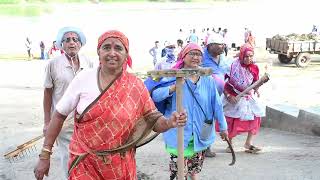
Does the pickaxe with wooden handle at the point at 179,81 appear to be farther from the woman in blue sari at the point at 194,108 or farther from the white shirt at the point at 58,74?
the white shirt at the point at 58,74

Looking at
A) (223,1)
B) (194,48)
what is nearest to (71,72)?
(194,48)

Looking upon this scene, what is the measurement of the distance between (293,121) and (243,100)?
1.60 m

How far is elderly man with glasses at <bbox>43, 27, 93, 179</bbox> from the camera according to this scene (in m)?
4.57

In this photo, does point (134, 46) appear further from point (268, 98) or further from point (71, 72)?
point (71, 72)

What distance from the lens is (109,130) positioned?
3158mm

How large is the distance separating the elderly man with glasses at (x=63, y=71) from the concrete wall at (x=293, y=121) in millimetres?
4095

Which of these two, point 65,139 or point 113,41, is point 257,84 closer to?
point 65,139

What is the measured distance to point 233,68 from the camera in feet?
21.6

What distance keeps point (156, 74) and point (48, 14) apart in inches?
3039

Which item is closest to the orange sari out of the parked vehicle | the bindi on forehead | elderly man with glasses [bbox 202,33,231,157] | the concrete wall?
the bindi on forehead

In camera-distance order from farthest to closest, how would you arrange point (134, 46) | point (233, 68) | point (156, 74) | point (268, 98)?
point (134, 46), point (268, 98), point (233, 68), point (156, 74)

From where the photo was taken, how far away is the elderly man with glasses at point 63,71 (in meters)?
4.57

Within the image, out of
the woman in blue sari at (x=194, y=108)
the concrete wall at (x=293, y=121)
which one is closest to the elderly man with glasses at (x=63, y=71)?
the woman in blue sari at (x=194, y=108)

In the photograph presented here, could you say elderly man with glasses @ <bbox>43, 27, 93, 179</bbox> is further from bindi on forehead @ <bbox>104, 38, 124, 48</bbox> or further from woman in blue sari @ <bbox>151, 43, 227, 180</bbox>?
bindi on forehead @ <bbox>104, 38, 124, 48</bbox>
